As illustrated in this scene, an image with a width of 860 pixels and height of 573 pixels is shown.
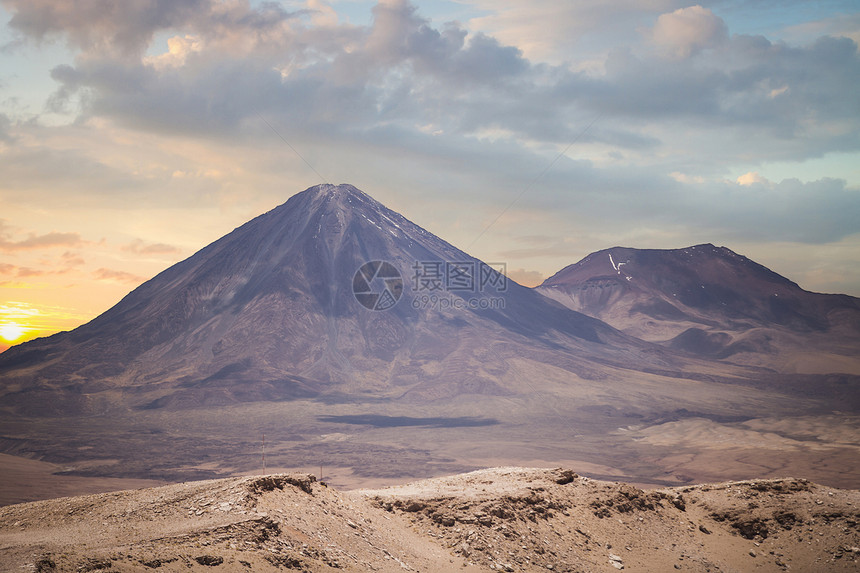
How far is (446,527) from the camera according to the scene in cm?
1675

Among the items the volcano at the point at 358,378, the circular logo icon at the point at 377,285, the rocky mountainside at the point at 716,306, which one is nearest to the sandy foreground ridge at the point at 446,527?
the volcano at the point at 358,378

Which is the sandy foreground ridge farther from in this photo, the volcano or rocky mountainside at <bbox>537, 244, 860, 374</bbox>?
rocky mountainside at <bbox>537, 244, 860, 374</bbox>

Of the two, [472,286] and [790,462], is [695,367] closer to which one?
[472,286]

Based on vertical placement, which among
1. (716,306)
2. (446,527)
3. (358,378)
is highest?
(716,306)

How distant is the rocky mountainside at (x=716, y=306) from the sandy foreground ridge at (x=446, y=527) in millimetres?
115687

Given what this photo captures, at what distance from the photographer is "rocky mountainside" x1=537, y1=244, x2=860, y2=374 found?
13388 cm

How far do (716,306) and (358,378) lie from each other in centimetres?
10674

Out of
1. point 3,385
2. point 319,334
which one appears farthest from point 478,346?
point 3,385

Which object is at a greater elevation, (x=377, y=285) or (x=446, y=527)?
(x=377, y=285)

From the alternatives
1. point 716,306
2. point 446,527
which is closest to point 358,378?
point 446,527

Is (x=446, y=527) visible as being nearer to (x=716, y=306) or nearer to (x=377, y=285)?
(x=377, y=285)

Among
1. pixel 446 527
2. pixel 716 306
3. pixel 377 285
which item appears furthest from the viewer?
pixel 716 306

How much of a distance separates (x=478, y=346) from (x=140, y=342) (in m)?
52.5

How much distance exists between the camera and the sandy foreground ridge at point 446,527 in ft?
40.8
